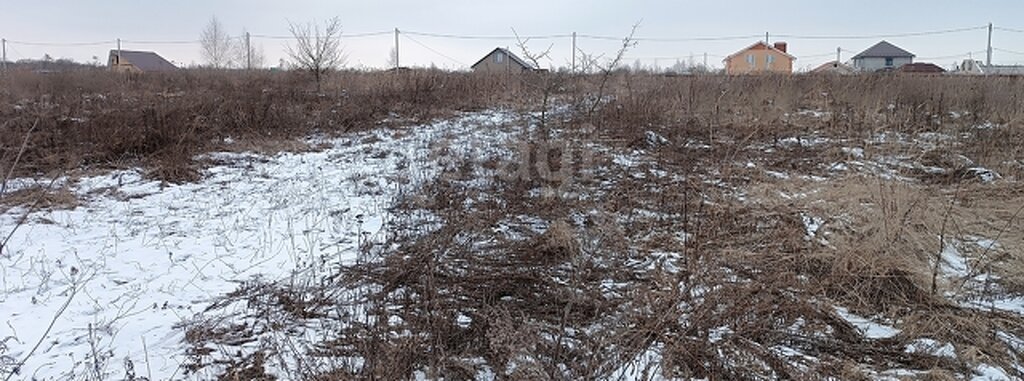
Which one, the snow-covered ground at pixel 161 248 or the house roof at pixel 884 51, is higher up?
the house roof at pixel 884 51

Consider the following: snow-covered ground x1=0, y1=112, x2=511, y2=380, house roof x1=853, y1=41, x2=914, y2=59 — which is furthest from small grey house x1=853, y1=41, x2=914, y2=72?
snow-covered ground x1=0, y1=112, x2=511, y2=380

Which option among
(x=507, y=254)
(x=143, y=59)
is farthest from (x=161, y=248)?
(x=143, y=59)

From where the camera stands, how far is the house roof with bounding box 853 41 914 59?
3997 centimetres

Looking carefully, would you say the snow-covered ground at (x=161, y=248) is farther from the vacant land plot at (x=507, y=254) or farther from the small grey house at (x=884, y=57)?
the small grey house at (x=884, y=57)

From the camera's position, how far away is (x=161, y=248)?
3678mm

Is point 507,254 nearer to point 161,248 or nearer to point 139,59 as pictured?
point 161,248

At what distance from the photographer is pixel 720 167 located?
6266mm

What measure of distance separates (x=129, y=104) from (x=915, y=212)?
1052 centimetres

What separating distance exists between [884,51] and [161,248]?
47232 millimetres

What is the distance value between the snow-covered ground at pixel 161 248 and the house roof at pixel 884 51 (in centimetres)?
4373

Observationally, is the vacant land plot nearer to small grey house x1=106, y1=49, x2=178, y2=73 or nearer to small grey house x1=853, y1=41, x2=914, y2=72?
small grey house x1=106, y1=49, x2=178, y2=73

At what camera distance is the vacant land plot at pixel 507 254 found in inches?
91.5

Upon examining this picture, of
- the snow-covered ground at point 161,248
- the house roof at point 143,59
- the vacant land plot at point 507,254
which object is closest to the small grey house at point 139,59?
the house roof at point 143,59

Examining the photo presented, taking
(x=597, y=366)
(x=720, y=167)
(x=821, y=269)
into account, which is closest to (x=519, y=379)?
(x=597, y=366)
